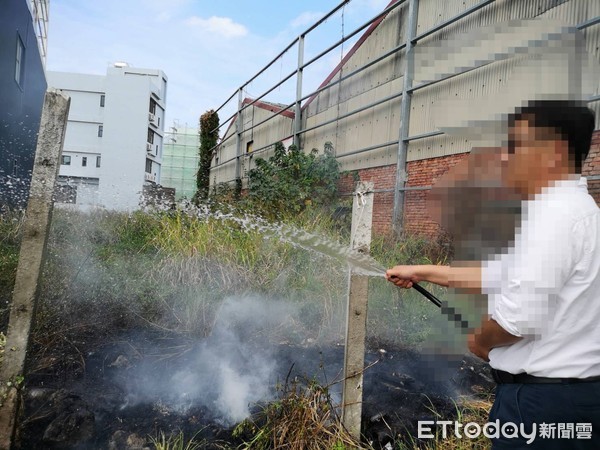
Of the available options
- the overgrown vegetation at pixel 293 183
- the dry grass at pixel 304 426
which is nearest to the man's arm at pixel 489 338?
the dry grass at pixel 304 426

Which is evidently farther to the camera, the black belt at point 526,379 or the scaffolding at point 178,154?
the scaffolding at point 178,154

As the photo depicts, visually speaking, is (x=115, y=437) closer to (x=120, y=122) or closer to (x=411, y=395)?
(x=411, y=395)

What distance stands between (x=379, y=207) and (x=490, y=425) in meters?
6.80

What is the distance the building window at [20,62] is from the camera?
1257 cm

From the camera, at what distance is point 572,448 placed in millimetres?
1166

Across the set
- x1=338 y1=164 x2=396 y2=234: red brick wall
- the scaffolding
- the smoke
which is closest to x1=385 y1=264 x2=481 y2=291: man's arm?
the smoke

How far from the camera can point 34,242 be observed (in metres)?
2.31

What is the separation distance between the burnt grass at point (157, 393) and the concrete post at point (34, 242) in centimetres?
44

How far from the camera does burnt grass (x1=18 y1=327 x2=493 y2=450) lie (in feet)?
8.69

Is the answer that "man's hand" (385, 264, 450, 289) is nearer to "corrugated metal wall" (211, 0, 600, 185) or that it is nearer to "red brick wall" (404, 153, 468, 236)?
"corrugated metal wall" (211, 0, 600, 185)

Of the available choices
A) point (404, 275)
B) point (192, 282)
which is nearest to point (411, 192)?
point (192, 282)

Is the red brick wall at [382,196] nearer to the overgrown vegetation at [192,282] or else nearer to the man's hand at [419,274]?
the overgrown vegetation at [192,282]

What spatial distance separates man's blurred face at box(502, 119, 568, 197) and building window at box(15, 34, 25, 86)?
14.7 meters

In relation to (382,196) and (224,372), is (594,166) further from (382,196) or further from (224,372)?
(224,372)
